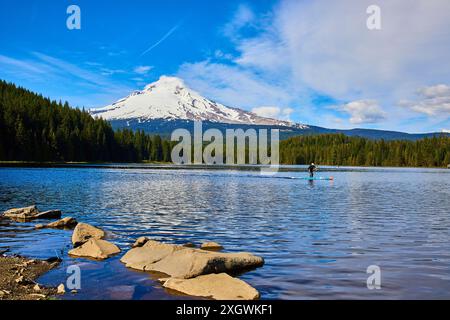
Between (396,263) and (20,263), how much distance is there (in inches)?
628

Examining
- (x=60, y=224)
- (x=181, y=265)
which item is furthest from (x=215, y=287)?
(x=60, y=224)

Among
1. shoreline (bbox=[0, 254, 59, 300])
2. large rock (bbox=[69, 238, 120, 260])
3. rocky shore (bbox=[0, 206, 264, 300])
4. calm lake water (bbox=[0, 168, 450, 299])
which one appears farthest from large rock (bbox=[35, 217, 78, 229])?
shoreline (bbox=[0, 254, 59, 300])

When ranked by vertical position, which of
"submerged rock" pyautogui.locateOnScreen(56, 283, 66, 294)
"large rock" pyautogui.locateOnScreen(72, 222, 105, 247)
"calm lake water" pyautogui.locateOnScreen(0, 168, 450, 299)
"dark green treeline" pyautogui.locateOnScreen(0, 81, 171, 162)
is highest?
"dark green treeline" pyautogui.locateOnScreen(0, 81, 171, 162)

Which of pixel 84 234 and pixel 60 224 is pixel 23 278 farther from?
pixel 60 224

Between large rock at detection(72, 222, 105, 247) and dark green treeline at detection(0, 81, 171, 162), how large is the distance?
129 meters

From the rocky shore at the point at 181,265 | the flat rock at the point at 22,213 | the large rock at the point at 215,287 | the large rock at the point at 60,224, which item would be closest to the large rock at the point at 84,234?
the rocky shore at the point at 181,265

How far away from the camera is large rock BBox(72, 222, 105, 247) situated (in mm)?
22734

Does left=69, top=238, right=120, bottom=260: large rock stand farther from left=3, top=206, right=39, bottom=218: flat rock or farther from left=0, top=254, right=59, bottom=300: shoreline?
left=3, top=206, right=39, bottom=218: flat rock

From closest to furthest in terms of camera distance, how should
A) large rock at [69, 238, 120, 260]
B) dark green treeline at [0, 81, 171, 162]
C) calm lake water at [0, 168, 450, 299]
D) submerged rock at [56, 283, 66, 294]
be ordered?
submerged rock at [56, 283, 66, 294] < calm lake water at [0, 168, 450, 299] < large rock at [69, 238, 120, 260] < dark green treeline at [0, 81, 171, 162]

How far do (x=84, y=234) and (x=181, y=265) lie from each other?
28.6 feet

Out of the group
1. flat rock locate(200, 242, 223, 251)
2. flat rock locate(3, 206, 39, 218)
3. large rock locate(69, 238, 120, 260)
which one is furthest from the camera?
flat rock locate(3, 206, 39, 218)

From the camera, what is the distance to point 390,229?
2836 centimetres

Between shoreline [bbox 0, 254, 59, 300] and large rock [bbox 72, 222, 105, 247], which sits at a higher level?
large rock [bbox 72, 222, 105, 247]
